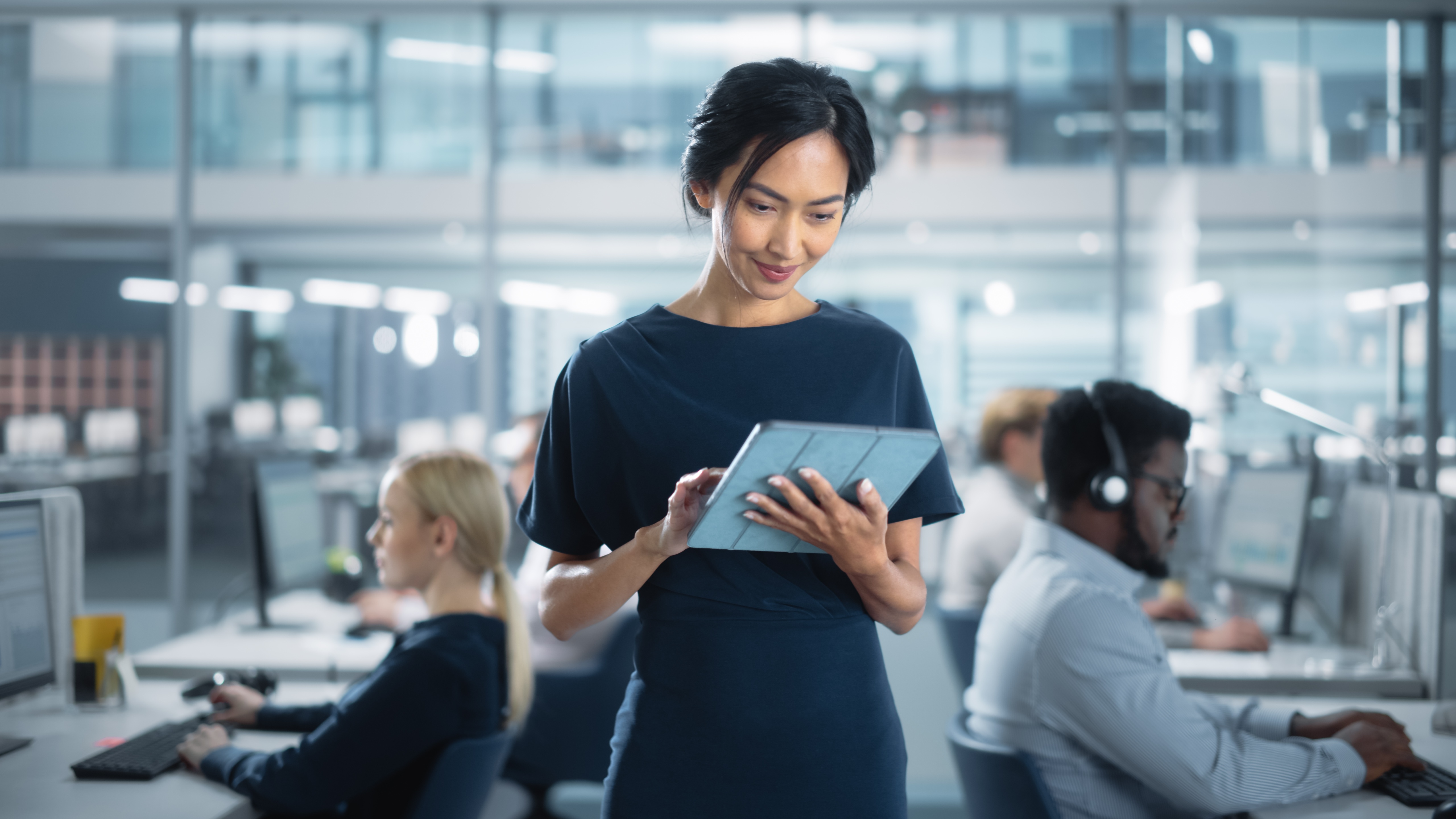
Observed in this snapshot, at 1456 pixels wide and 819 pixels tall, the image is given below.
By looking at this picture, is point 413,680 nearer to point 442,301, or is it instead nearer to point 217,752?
point 217,752

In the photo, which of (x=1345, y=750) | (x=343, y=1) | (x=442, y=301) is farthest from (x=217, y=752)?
→ (x=343, y=1)

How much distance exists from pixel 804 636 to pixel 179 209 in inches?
151

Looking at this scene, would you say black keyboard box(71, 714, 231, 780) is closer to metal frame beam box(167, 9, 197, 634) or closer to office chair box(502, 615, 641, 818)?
office chair box(502, 615, 641, 818)

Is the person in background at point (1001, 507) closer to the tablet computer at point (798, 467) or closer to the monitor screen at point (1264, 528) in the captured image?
the monitor screen at point (1264, 528)

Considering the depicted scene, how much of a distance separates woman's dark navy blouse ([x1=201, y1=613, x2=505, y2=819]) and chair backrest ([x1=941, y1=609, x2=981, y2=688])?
1526mm

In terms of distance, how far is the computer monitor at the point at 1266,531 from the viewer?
9.53ft

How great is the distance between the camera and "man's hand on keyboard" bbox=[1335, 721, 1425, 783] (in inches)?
64.0

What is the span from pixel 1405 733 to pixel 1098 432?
0.73 metres

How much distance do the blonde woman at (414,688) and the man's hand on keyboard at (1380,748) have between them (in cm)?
140

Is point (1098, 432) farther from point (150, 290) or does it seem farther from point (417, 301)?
point (150, 290)

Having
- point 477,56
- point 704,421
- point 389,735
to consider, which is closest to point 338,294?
point 477,56

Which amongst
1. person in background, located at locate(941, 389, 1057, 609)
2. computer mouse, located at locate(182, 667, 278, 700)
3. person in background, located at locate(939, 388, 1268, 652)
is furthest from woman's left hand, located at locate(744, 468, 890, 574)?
person in background, located at locate(941, 389, 1057, 609)

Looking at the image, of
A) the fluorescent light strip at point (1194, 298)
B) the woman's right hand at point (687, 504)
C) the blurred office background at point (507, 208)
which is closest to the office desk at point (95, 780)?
the woman's right hand at point (687, 504)

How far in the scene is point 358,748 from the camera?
166 centimetres
